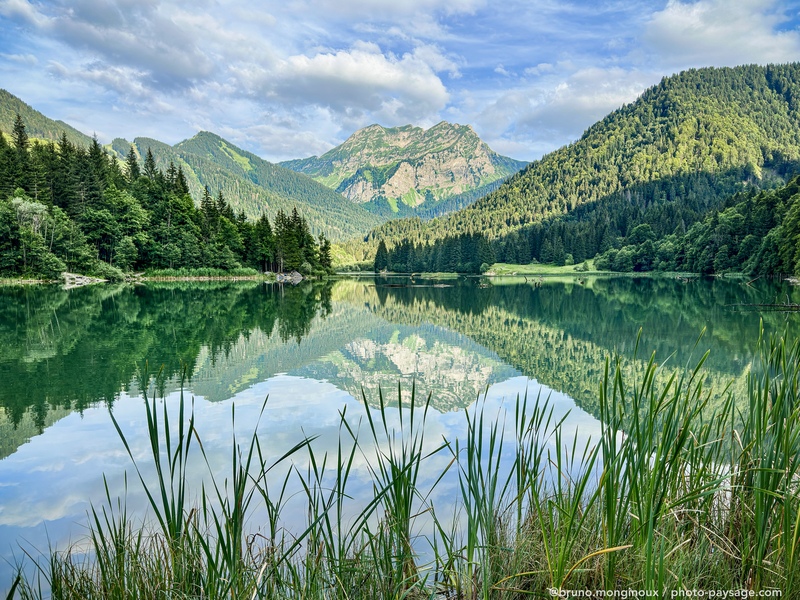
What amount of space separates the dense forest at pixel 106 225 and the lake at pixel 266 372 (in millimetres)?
27698

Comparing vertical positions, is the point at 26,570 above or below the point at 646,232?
below

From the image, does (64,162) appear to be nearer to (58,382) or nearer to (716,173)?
(58,382)

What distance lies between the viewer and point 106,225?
62812mm

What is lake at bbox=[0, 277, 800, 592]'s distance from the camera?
642 centimetres

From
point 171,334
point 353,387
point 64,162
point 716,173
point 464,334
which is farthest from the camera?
point 716,173

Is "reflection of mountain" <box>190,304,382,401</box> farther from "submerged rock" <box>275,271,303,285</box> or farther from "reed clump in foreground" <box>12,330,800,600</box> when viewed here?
"submerged rock" <box>275,271,303,285</box>

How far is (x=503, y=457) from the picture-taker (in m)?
6.91

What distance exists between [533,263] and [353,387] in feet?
432

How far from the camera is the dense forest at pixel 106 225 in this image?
172 feet

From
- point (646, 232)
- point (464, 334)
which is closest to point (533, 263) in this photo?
point (646, 232)

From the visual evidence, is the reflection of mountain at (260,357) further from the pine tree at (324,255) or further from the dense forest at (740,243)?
the pine tree at (324,255)

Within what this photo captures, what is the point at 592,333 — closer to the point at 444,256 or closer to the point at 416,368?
the point at 416,368

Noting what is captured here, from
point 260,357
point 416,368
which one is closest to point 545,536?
point 416,368

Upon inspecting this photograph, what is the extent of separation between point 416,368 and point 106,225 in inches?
2417
